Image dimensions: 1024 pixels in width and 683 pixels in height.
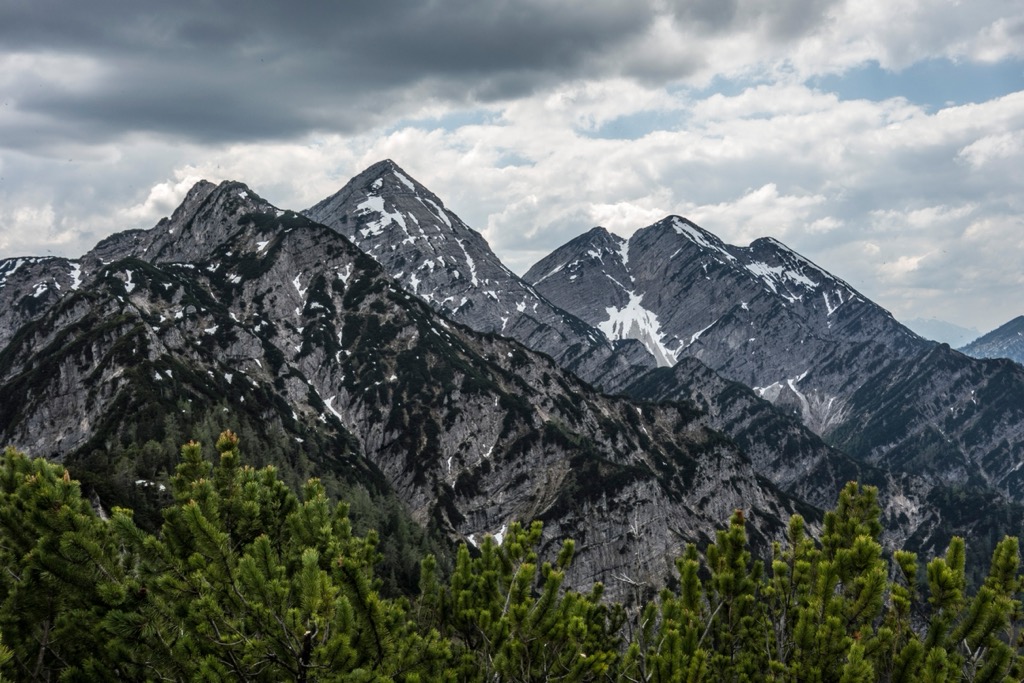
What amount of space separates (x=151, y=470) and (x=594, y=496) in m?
116

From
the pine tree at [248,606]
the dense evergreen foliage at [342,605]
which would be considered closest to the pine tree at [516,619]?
the dense evergreen foliage at [342,605]

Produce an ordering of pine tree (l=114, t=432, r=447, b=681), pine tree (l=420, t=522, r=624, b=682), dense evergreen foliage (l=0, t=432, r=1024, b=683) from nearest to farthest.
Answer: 1. pine tree (l=114, t=432, r=447, b=681)
2. dense evergreen foliage (l=0, t=432, r=1024, b=683)
3. pine tree (l=420, t=522, r=624, b=682)

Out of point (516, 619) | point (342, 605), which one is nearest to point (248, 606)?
point (342, 605)

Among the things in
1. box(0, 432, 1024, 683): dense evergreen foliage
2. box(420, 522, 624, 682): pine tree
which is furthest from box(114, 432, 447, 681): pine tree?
box(420, 522, 624, 682): pine tree

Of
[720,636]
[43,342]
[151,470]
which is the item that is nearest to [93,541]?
[720,636]

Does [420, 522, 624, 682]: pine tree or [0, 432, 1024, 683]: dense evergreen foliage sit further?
[420, 522, 624, 682]: pine tree

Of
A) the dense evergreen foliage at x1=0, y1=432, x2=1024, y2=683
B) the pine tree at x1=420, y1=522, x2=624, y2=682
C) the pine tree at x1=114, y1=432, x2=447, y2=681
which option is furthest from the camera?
the pine tree at x1=420, y1=522, x2=624, y2=682

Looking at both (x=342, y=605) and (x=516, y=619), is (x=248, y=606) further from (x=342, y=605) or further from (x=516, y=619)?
(x=516, y=619)

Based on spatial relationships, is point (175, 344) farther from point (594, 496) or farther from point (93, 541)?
point (93, 541)

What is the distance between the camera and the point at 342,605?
1021 centimetres

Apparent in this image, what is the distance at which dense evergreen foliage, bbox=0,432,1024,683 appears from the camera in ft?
35.6

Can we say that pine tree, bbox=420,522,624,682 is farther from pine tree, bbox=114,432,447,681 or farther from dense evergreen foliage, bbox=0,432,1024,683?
pine tree, bbox=114,432,447,681

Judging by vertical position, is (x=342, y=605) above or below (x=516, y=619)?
above

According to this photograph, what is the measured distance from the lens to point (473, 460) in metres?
196
